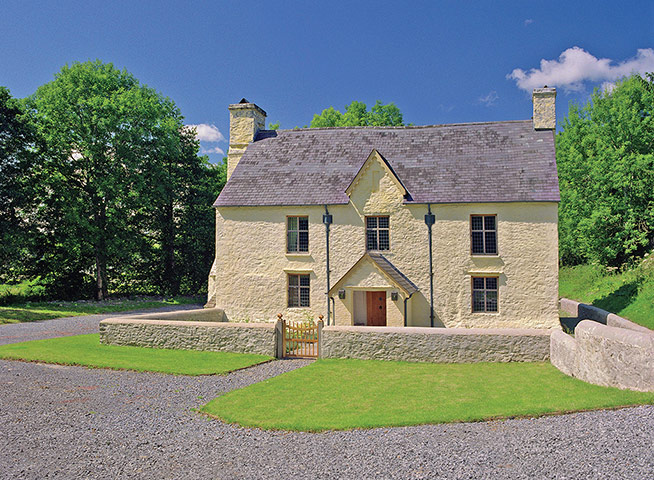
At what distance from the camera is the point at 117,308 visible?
3484 centimetres

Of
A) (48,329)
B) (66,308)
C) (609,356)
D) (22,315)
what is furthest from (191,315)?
(609,356)

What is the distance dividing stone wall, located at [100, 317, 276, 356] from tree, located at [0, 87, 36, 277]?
57.5 ft

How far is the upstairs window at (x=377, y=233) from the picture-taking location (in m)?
23.7

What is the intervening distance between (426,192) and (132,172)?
25322 mm

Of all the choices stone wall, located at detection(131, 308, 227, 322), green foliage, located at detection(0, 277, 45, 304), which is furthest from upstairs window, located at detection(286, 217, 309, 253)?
green foliage, located at detection(0, 277, 45, 304)

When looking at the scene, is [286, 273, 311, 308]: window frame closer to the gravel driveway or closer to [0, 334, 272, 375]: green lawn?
[0, 334, 272, 375]: green lawn

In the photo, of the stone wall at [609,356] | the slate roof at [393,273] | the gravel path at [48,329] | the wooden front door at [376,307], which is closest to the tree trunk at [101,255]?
→ the gravel path at [48,329]

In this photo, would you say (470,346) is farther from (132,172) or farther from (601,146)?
(132,172)

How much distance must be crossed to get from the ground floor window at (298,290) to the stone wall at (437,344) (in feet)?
22.8

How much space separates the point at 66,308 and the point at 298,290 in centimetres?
1920

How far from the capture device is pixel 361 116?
174 ft

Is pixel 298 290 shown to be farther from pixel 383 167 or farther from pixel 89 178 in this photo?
pixel 89 178

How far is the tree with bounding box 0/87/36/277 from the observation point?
3186 cm

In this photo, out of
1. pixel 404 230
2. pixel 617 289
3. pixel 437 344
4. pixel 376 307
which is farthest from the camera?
pixel 617 289
